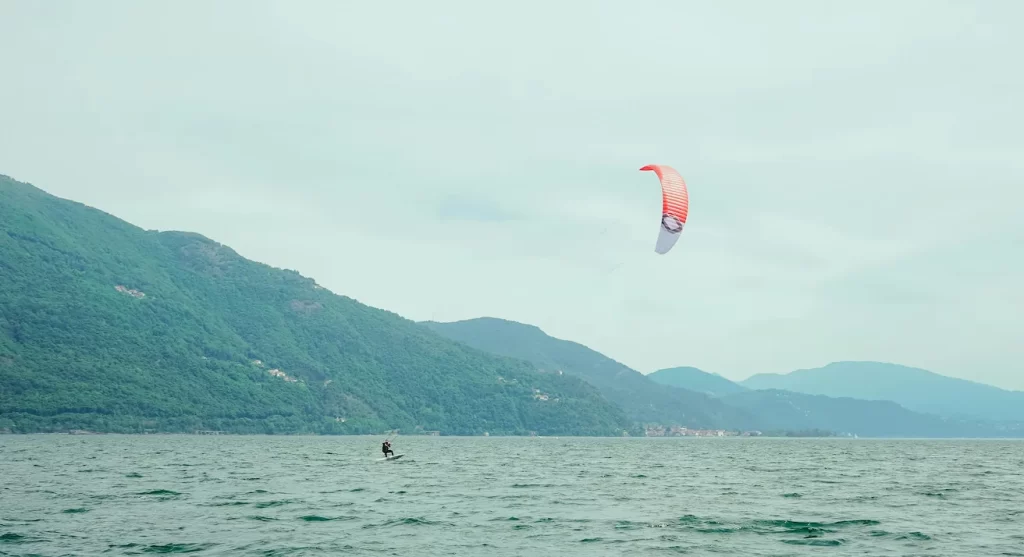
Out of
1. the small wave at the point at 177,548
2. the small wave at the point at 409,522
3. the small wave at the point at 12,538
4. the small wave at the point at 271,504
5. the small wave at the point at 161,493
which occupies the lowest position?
the small wave at the point at 12,538

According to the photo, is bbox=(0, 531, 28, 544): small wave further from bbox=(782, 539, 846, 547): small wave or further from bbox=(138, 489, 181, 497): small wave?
bbox=(782, 539, 846, 547): small wave

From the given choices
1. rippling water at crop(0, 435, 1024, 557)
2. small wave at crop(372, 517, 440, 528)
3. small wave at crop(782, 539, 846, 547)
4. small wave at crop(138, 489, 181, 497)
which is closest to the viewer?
rippling water at crop(0, 435, 1024, 557)

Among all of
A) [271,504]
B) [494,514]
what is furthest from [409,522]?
[271,504]

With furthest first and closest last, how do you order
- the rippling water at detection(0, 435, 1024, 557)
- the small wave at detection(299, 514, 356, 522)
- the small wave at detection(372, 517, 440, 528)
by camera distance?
the small wave at detection(299, 514, 356, 522), the small wave at detection(372, 517, 440, 528), the rippling water at detection(0, 435, 1024, 557)

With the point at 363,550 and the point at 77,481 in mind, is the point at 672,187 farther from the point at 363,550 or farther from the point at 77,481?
the point at 77,481

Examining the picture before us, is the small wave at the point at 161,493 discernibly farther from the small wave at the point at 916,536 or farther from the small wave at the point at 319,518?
the small wave at the point at 916,536

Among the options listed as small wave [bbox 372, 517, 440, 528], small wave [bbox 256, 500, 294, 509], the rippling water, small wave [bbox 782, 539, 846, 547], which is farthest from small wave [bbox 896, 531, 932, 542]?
small wave [bbox 256, 500, 294, 509]

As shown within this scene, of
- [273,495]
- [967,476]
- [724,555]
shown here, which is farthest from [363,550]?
[967,476]

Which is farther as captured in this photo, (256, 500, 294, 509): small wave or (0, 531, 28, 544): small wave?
(256, 500, 294, 509): small wave

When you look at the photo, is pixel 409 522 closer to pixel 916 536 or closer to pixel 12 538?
pixel 12 538

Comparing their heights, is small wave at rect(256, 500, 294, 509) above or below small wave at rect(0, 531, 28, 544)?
above

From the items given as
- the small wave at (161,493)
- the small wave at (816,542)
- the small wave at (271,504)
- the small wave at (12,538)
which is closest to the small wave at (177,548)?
the small wave at (12,538)

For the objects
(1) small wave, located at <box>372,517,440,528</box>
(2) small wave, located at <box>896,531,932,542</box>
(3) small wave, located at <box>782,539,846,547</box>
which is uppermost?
(2) small wave, located at <box>896,531,932,542</box>

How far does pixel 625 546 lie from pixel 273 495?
83.0ft
